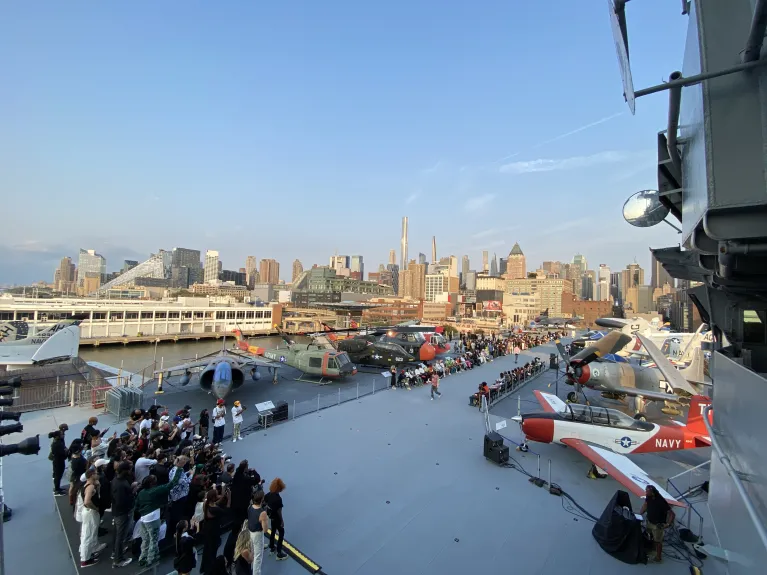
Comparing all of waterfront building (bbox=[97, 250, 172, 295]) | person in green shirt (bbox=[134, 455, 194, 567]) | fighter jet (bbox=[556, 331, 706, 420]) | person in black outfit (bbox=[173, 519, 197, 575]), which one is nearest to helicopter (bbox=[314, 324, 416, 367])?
fighter jet (bbox=[556, 331, 706, 420])

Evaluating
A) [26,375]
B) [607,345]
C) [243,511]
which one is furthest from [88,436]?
[607,345]

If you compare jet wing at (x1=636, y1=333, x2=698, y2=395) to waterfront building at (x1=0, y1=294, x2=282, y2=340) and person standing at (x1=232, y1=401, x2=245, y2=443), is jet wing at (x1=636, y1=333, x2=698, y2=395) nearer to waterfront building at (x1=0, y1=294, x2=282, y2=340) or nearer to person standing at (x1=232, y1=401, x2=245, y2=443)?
person standing at (x1=232, y1=401, x2=245, y2=443)

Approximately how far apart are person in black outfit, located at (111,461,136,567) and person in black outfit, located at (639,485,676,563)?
30.2 feet

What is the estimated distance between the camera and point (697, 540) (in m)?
6.81

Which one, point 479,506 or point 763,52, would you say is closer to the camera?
point 763,52

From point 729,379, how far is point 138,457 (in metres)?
9.93

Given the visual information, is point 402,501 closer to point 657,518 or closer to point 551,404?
point 657,518

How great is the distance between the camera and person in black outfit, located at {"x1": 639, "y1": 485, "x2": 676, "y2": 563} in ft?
21.2

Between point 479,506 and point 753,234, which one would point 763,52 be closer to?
point 753,234

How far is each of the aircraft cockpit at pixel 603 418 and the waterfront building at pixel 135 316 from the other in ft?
213

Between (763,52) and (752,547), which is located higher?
(763,52)

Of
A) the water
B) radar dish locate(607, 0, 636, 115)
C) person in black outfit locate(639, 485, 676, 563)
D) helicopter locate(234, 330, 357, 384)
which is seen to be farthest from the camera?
the water

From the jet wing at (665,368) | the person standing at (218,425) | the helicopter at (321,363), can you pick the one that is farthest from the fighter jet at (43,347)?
the jet wing at (665,368)

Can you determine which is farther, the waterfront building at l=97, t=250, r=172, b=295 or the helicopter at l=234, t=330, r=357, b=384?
the waterfront building at l=97, t=250, r=172, b=295
